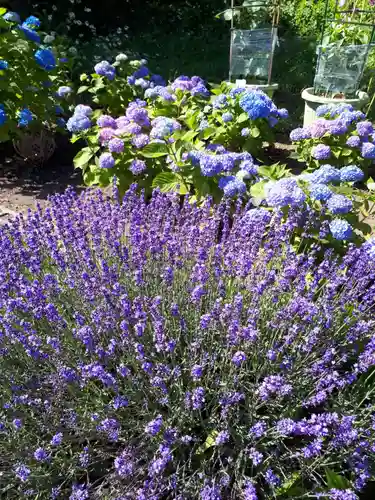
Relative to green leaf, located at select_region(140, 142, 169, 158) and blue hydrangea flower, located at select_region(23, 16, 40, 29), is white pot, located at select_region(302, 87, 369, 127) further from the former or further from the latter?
blue hydrangea flower, located at select_region(23, 16, 40, 29)

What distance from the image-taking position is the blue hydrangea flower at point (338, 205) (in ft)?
7.84

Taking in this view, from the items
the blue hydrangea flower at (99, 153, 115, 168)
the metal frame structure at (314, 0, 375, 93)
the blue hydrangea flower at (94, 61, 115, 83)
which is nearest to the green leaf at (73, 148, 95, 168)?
the blue hydrangea flower at (99, 153, 115, 168)

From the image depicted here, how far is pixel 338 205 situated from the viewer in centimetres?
239

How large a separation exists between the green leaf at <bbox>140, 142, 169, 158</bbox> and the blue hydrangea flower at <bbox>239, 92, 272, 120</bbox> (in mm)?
756

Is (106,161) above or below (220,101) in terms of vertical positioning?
below

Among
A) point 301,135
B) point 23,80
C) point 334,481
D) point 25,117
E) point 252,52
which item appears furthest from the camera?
point 252,52

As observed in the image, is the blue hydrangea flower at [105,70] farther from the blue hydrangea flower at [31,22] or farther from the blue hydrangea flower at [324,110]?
the blue hydrangea flower at [324,110]

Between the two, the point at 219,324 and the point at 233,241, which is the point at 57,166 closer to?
the point at 233,241

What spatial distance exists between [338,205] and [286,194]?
0.27 metres

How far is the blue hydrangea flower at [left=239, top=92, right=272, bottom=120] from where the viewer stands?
3.50 meters

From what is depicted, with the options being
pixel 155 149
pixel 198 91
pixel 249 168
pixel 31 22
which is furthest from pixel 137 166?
pixel 31 22

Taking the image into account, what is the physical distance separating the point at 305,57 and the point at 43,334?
6313 mm

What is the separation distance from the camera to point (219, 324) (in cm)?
182

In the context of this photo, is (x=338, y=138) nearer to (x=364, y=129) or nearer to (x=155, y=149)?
(x=364, y=129)
